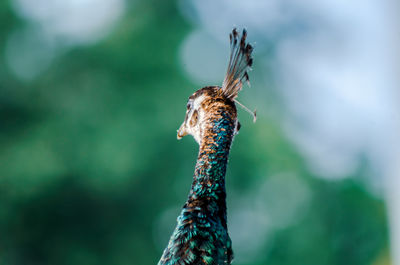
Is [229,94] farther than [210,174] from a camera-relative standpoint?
Yes

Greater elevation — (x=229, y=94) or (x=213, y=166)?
(x=229, y=94)

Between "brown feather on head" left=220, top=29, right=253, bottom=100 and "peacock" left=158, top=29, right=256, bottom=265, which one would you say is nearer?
"peacock" left=158, top=29, right=256, bottom=265

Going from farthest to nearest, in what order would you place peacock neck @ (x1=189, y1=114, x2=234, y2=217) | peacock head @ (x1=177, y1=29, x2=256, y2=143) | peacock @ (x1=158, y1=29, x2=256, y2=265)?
1. peacock head @ (x1=177, y1=29, x2=256, y2=143)
2. peacock neck @ (x1=189, y1=114, x2=234, y2=217)
3. peacock @ (x1=158, y1=29, x2=256, y2=265)

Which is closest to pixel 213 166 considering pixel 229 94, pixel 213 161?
pixel 213 161

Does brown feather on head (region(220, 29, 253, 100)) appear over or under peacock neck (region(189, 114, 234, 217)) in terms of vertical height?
over

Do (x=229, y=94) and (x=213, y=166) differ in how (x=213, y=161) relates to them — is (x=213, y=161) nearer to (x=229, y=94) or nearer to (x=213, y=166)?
(x=213, y=166)

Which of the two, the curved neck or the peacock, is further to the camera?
the curved neck

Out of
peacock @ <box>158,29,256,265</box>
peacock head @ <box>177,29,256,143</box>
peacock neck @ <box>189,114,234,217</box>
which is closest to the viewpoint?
peacock @ <box>158,29,256,265</box>
